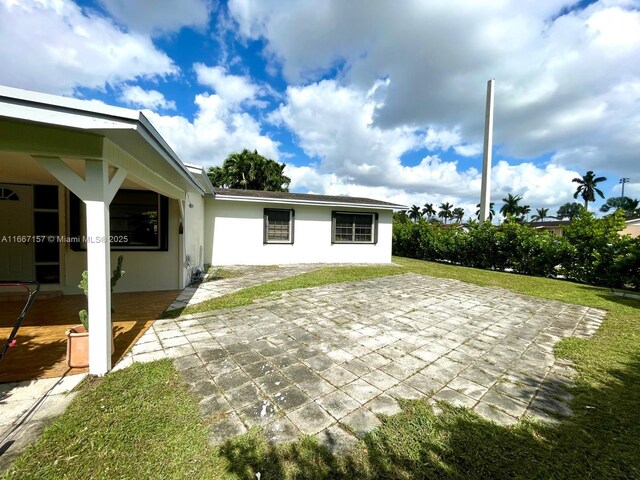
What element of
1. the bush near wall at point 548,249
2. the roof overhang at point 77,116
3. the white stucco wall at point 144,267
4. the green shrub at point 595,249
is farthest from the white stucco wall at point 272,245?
the roof overhang at point 77,116

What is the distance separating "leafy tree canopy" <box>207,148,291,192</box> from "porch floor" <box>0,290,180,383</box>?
1716cm

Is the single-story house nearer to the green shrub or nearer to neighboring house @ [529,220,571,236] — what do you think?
neighboring house @ [529,220,571,236]

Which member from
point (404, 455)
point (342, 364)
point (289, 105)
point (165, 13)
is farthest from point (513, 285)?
point (289, 105)

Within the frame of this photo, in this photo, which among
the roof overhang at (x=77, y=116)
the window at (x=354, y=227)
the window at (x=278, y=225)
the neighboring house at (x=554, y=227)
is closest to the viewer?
the roof overhang at (x=77, y=116)

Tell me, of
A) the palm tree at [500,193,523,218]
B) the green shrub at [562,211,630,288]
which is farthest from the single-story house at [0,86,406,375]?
the palm tree at [500,193,523,218]

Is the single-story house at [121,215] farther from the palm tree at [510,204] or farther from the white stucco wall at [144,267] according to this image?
the palm tree at [510,204]

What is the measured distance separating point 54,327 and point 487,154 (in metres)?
21.9

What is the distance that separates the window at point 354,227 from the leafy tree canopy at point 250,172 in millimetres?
13063

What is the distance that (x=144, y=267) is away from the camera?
18.4 feet

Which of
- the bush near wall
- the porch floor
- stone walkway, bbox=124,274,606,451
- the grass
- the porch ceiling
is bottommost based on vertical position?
stone walkway, bbox=124,274,606,451

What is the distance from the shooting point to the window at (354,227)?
10.6 meters

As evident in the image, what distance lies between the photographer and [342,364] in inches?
111

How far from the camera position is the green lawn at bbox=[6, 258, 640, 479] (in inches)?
61.1

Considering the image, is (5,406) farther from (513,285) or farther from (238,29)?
(513,285)
